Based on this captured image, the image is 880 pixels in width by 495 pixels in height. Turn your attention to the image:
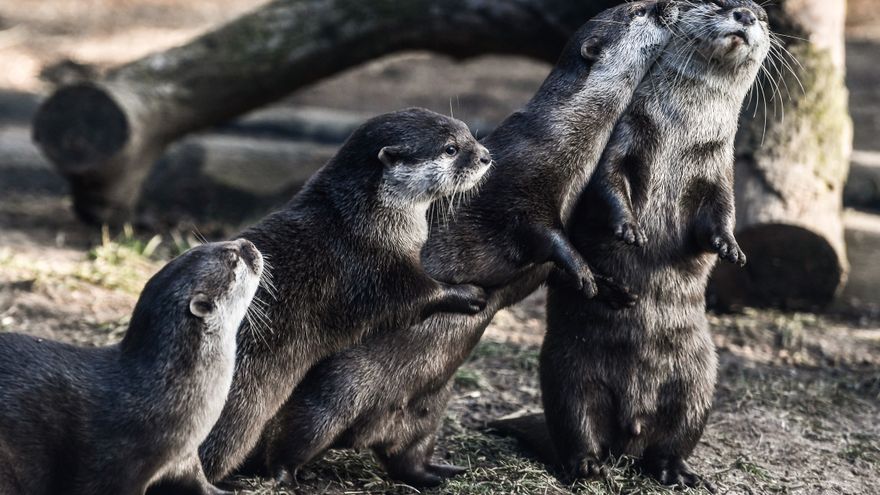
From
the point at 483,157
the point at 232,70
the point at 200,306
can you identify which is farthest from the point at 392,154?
the point at 232,70

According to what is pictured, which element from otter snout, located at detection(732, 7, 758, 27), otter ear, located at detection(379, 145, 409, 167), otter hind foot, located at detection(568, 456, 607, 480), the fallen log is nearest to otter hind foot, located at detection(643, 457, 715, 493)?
otter hind foot, located at detection(568, 456, 607, 480)

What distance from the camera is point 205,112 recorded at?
287 inches

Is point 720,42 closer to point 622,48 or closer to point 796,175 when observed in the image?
point 622,48

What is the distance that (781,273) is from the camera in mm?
6016

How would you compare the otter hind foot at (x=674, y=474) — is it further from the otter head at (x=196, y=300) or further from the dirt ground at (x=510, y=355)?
the otter head at (x=196, y=300)

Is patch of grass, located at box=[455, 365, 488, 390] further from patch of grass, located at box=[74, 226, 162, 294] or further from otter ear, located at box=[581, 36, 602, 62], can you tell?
patch of grass, located at box=[74, 226, 162, 294]

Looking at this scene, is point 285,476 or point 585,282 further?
point 585,282

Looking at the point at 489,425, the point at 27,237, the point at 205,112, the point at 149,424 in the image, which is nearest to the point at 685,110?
the point at 489,425

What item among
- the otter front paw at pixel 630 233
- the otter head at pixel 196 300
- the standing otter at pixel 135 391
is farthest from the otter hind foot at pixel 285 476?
the otter front paw at pixel 630 233

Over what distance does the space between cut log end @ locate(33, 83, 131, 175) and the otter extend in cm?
339

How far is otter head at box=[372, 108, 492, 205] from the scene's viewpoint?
384cm

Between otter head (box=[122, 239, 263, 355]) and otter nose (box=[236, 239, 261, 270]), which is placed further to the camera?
otter nose (box=[236, 239, 261, 270])

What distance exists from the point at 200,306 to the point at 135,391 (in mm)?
286

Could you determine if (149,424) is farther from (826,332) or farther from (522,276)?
(826,332)
